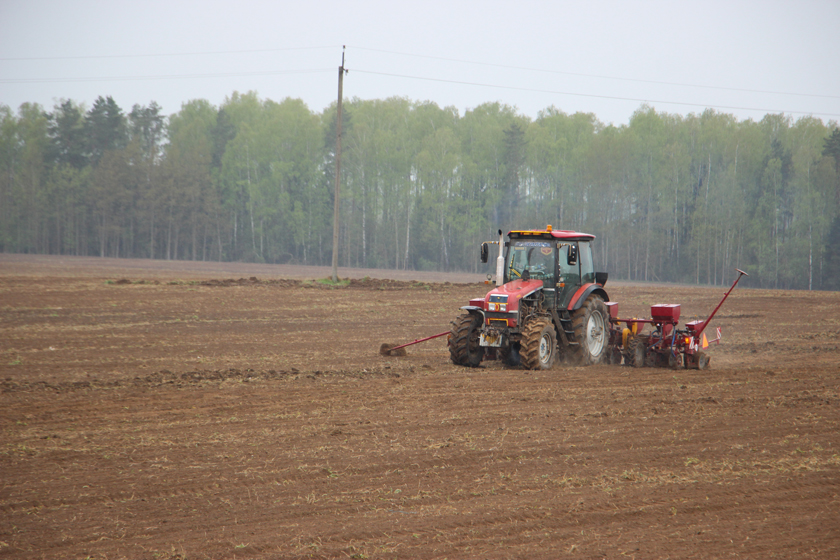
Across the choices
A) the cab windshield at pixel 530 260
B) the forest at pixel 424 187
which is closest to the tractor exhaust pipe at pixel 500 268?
the cab windshield at pixel 530 260

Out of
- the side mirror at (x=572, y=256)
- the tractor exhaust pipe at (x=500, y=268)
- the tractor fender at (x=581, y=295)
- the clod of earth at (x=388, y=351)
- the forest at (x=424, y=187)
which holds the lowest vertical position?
the clod of earth at (x=388, y=351)

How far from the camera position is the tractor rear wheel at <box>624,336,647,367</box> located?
41.2 feet

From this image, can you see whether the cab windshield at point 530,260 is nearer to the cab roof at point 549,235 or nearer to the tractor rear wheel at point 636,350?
the cab roof at point 549,235

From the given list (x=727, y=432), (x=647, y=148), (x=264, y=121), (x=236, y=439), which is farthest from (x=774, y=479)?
(x=264, y=121)

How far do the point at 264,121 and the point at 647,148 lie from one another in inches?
1343

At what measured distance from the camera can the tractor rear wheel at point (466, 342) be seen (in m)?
11.9

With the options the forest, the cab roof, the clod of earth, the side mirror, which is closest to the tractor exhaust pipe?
the cab roof

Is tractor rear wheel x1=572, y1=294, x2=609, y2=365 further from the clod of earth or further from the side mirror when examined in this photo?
the clod of earth

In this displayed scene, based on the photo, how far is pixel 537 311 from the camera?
11.7 metres

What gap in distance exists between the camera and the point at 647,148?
5434 cm

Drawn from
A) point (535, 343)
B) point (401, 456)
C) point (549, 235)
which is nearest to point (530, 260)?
point (549, 235)

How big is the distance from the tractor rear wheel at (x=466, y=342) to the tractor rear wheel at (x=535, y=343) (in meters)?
0.95

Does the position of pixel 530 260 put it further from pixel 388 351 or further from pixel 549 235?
pixel 388 351

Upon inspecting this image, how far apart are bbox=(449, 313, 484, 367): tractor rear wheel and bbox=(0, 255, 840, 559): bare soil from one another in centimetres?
46
